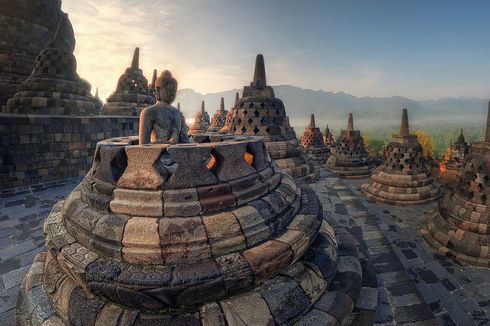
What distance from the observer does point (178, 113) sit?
344cm

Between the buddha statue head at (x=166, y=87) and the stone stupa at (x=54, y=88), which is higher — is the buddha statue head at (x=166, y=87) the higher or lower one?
the lower one

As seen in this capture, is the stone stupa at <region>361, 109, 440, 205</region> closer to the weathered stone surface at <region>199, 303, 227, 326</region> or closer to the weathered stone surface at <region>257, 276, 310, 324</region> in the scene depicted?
the weathered stone surface at <region>257, 276, 310, 324</region>

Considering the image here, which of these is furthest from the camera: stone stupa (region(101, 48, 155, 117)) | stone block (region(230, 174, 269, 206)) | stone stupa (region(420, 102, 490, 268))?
stone stupa (region(101, 48, 155, 117))

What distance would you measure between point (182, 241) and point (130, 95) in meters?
13.4

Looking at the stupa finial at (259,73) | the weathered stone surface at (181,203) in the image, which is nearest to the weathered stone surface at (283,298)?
the weathered stone surface at (181,203)

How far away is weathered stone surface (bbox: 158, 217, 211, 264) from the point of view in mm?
2049

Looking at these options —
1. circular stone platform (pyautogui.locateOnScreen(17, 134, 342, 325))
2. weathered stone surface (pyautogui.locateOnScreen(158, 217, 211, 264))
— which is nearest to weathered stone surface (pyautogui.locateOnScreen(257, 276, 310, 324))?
circular stone platform (pyautogui.locateOnScreen(17, 134, 342, 325))

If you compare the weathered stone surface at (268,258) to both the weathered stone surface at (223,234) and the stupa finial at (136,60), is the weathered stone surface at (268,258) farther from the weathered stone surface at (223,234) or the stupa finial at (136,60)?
the stupa finial at (136,60)

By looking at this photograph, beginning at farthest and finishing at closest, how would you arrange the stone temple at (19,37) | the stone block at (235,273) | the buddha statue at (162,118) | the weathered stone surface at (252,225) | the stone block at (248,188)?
the stone temple at (19,37) < the buddha statue at (162,118) < the stone block at (248,188) < the weathered stone surface at (252,225) < the stone block at (235,273)

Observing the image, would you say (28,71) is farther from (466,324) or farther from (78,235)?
(466,324)

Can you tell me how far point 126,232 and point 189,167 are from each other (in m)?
0.79

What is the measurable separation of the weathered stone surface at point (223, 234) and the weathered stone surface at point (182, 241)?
6cm

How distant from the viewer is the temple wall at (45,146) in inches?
283

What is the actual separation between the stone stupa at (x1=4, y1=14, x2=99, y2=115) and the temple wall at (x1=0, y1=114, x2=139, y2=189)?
1255 millimetres
